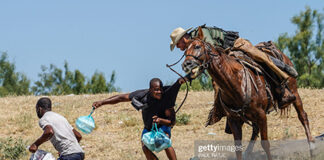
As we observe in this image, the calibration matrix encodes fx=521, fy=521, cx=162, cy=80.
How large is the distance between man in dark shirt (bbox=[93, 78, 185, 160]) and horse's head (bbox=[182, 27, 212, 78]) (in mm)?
259

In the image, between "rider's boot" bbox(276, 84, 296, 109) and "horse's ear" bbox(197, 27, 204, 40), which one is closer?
"horse's ear" bbox(197, 27, 204, 40)

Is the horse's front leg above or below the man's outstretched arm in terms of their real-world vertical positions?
below

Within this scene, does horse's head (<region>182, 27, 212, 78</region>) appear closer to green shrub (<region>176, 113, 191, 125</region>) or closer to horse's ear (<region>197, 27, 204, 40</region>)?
horse's ear (<region>197, 27, 204, 40</region>)

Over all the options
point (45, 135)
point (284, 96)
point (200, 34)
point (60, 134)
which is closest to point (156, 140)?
point (60, 134)

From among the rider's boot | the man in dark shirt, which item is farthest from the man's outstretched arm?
the rider's boot

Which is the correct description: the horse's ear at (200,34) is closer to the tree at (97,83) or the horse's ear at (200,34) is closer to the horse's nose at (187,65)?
the horse's nose at (187,65)

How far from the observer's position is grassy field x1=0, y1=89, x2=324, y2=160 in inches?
475

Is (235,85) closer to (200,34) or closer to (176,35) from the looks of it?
(200,34)

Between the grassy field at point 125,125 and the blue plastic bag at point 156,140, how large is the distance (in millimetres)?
3026

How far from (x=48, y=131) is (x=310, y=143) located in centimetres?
541

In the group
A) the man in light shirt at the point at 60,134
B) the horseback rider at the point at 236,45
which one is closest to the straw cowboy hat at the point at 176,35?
the horseback rider at the point at 236,45

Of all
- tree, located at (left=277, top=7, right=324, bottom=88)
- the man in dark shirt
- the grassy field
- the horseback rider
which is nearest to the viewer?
the man in dark shirt

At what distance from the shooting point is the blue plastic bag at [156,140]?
7.61m

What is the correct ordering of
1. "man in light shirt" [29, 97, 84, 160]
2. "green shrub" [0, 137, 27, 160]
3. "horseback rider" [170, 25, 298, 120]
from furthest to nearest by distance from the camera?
"green shrub" [0, 137, 27, 160], "horseback rider" [170, 25, 298, 120], "man in light shirt" [29, 97, 84, 160]
